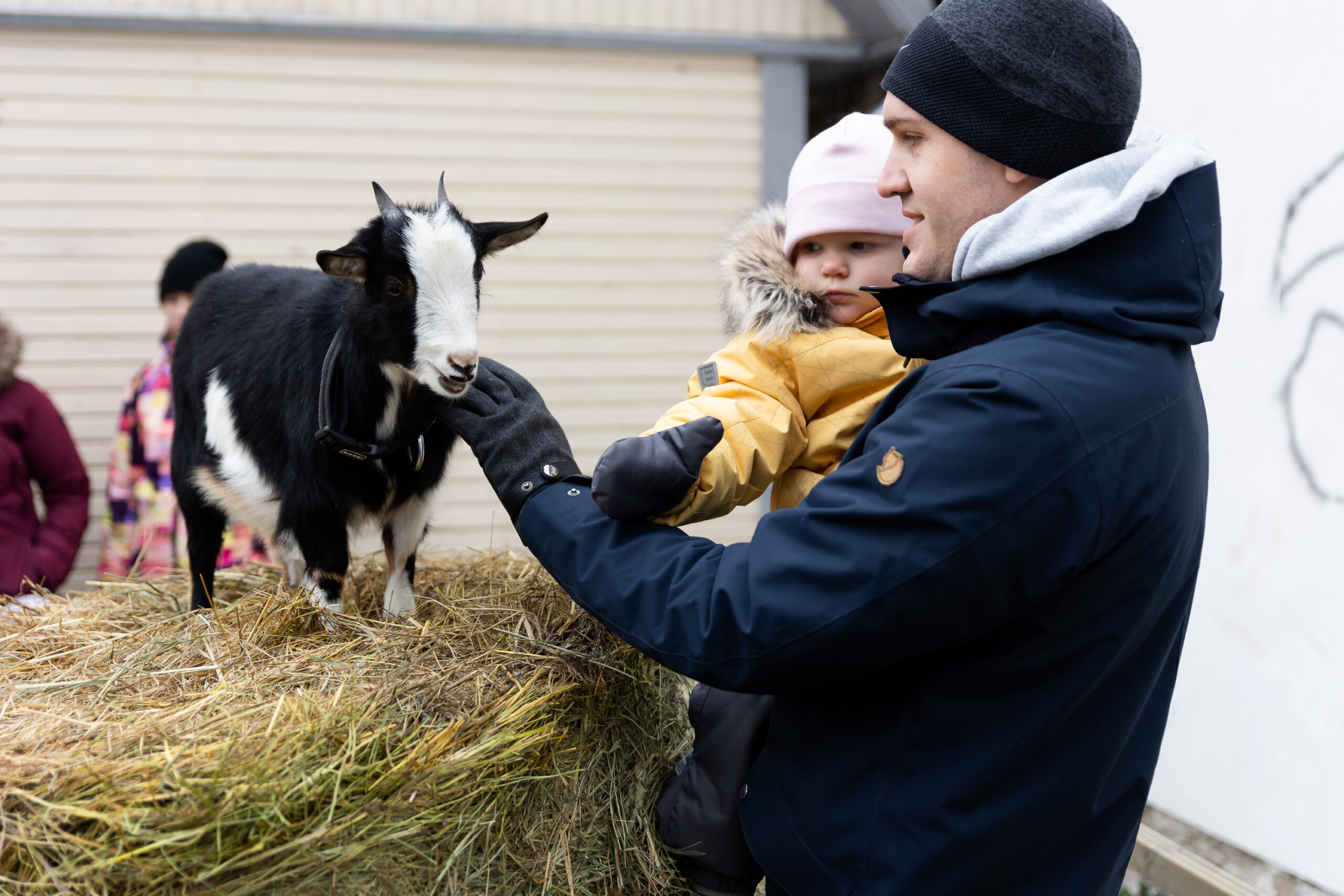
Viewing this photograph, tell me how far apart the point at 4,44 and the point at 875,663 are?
22.3ft

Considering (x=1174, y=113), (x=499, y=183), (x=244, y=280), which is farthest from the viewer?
(x=499, y=183)

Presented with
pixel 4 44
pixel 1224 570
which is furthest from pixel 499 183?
pixel 1224 570

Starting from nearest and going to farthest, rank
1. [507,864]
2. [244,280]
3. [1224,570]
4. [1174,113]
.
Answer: [507,864], [244,280], [1224,570], [1174,113]

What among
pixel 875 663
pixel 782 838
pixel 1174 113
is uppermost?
pixel 1174 113

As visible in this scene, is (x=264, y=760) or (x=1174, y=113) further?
(x=1174, y=113)

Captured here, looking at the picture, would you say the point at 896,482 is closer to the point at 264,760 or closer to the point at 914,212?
the point at 914,212

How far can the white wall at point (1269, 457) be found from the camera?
3170mm

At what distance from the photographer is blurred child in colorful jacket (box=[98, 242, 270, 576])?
14.9 feet

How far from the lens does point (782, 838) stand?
4.73ft

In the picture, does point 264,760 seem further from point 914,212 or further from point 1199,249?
point 1199,249

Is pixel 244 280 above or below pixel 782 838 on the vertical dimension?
A: above

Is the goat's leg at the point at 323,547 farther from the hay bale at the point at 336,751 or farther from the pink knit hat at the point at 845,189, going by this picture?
the pink knit hat at the point at 845,189

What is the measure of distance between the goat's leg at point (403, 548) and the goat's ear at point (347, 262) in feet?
2.09

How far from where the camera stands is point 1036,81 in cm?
131
